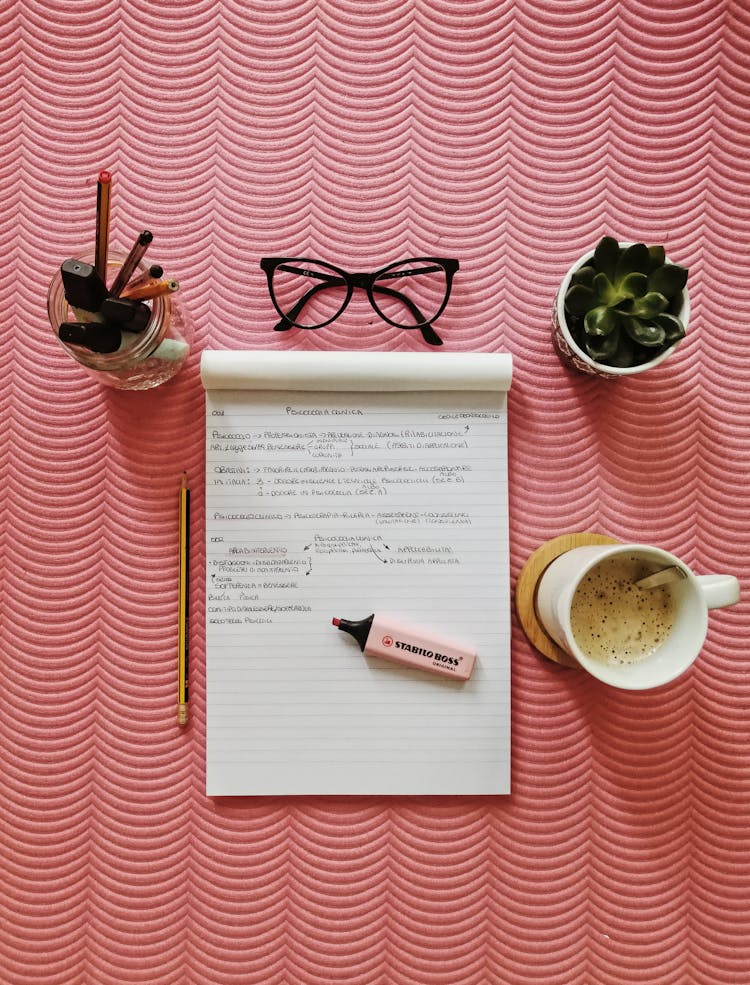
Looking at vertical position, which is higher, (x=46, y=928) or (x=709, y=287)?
(x=709, y=287)

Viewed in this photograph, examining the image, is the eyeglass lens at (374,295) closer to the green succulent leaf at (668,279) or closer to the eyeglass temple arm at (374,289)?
the eyeglass temple arm at (374,289)

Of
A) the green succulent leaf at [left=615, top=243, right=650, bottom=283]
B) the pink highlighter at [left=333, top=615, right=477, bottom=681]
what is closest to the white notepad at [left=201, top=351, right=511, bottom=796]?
the pink highlighter at [left=333, top=615, right=477, bottom=681]

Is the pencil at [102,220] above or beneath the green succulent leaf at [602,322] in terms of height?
above

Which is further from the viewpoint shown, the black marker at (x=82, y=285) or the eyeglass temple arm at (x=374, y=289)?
the eyeglass temple arm at (x=374, y=289)

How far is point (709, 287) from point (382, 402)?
1.09ft

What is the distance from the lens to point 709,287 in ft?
2.09

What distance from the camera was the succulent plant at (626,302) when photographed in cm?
54

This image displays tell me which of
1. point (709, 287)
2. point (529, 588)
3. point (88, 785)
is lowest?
point (88, 785)

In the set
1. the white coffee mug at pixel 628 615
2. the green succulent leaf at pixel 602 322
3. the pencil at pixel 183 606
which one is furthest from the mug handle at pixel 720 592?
the pencil at pixel 183 606

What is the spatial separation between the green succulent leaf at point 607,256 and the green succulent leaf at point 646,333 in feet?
0.15

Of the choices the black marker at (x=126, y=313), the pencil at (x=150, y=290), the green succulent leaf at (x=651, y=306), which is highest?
the green succulent leaf at (x=651, y=306)

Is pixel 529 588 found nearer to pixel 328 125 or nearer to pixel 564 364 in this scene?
pixel 564 364

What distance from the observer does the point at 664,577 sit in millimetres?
524

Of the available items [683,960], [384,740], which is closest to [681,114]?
[384,740]
